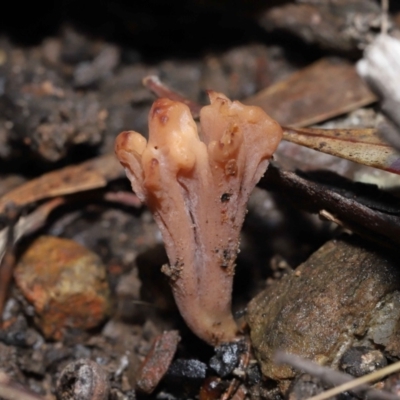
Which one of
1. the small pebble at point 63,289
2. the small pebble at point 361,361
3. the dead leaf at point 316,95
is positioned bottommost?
the small pebble at point 63,289

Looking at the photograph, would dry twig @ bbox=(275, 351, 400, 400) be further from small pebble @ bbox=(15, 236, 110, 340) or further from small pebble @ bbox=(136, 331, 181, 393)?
small pebble @ bbox=(15, 236, 110, 340)

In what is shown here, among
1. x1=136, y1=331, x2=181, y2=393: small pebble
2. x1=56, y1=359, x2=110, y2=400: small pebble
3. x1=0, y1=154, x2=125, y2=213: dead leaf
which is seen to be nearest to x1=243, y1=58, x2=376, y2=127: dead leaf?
x1=0, y1=154, x2=125, y2=213: dead leaf

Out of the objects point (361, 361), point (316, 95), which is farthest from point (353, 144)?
point (316, 95)

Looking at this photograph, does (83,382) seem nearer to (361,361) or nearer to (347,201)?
(361,361)

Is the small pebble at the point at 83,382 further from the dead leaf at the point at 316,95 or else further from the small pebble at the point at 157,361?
the dead leaf at the point at 316,95

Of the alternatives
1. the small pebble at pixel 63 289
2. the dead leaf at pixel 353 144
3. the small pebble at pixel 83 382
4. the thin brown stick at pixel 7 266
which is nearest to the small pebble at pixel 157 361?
the small pebble at pixel 83 382

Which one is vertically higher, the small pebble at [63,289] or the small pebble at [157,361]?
the small pebble at [157,361]

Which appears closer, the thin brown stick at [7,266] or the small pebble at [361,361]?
the small pebble at [361,361]
